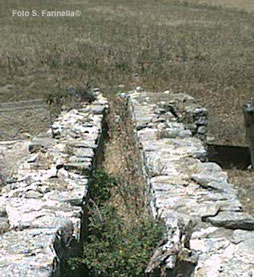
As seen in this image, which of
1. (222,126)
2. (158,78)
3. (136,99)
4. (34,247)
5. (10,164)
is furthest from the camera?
(158,78)

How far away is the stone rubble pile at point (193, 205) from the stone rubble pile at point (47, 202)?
795 millimetres

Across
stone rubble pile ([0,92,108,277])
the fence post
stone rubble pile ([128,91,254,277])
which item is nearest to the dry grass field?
the fence post

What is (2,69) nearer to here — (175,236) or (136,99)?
(136,99)

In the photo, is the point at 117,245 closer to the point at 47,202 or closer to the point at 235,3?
the point at 47,202

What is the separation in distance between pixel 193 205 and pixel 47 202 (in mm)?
1428

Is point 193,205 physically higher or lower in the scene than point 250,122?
lower

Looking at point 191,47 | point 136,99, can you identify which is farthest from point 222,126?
point 191,47

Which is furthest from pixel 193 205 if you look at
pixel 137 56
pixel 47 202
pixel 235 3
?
pixel 235 3

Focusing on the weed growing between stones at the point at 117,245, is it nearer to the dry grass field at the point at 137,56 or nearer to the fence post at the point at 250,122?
the fence post at the point at 250,122

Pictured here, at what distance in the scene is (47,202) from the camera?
5062 millimetres

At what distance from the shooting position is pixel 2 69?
54.7 ft

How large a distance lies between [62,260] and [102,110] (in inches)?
209

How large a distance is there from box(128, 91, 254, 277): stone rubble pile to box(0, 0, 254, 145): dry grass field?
13.1 ft

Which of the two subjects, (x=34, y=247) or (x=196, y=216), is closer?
(x=34, y=247)
